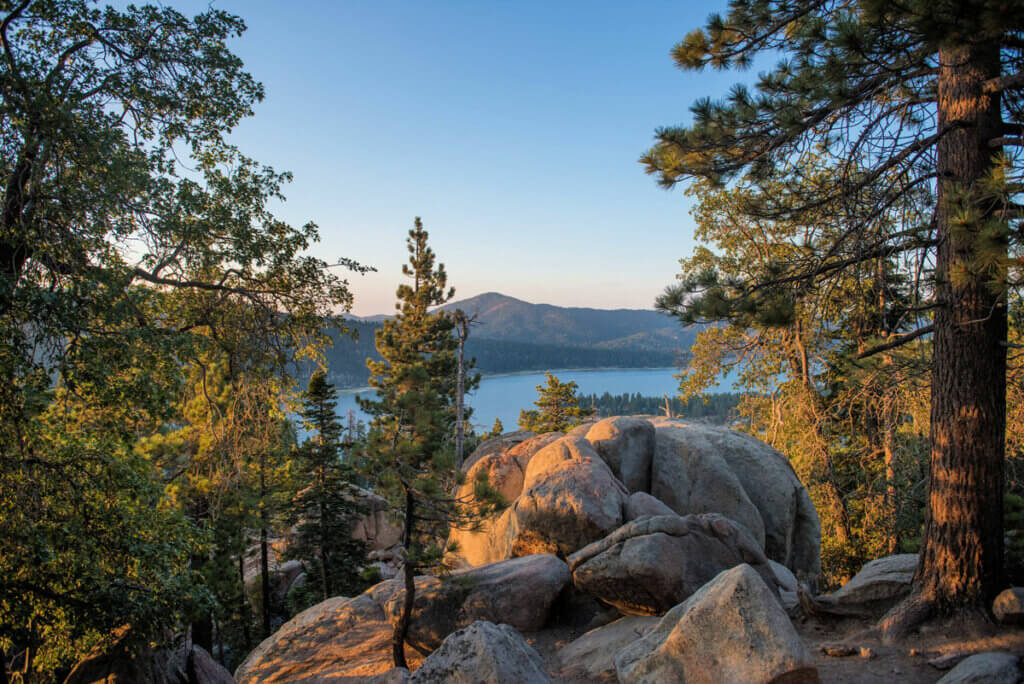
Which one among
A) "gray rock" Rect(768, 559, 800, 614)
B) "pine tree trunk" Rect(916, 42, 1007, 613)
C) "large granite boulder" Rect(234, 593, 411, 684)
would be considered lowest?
"large granite boulder" Rect(234, 593, 411, 684)

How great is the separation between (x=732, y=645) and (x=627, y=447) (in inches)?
328

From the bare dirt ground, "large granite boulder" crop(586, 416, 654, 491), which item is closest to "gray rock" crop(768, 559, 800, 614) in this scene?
the bare dirt ground

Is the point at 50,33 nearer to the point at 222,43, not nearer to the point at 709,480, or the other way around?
the point at 222,43

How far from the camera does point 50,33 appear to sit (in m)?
7.12

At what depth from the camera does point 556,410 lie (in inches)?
1254

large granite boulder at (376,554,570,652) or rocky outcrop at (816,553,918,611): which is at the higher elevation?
rocky outcrop at (816,553,918,611)

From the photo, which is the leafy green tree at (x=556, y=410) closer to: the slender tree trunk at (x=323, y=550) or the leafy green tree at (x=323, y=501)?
the leafy green tree at (x=323, y=501)

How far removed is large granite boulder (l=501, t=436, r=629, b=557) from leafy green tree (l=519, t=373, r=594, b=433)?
19.2 m

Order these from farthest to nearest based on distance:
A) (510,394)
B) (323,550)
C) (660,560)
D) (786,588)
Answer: (510,394) < (323,550) < (786,588) < (660,560)

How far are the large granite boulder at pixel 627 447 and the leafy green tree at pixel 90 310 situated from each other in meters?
8.79

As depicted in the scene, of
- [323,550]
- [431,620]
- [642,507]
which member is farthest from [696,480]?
[323,550]

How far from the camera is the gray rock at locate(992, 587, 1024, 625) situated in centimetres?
578

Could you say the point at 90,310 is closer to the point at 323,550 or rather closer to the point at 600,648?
the point at 600,648

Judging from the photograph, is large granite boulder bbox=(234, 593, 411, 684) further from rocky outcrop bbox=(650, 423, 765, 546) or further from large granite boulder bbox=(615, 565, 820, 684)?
rocky outcrop bbox=(650, 423, 765, 546)
